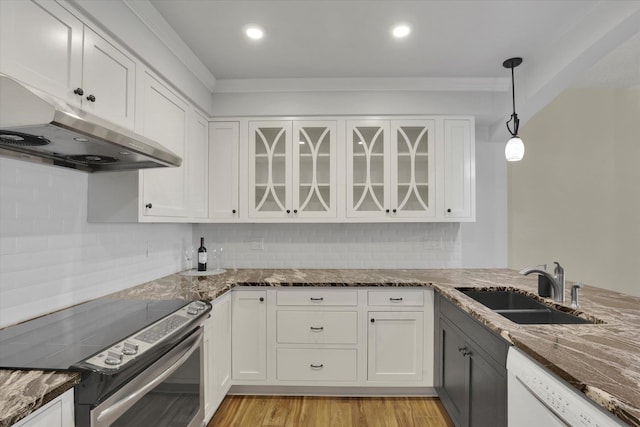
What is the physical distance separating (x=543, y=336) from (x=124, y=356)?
4.98ft

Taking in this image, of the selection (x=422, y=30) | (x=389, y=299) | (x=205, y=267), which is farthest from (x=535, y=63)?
(x=205, y=267)

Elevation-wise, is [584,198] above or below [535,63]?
below

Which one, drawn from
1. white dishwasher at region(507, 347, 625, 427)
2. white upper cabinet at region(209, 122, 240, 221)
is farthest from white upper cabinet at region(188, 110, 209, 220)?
white dishwasher at region(507, 347, 625, 427)

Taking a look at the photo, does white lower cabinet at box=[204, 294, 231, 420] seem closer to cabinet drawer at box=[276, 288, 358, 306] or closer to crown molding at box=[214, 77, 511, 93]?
cabinet drawer at box=[276, 288, 358, 306]

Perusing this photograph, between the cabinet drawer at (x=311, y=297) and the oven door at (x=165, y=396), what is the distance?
82 cm

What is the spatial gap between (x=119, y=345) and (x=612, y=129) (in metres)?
4.66

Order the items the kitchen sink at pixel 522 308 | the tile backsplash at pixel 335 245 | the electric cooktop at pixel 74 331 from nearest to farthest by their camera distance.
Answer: the electric cooktop at pixel 74 331 < the kitchen sink at pixel 522 308 < the tile backsplash at pixel 335 245

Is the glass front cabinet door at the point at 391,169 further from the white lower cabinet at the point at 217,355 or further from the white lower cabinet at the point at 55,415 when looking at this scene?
the white lower cabinet at the point at 55,415

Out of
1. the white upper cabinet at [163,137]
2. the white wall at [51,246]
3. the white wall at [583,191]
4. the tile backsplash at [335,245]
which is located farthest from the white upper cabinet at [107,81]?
the white wall at [583,191]

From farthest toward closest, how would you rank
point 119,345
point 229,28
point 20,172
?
point 229,28
point 20,172
point 119,345

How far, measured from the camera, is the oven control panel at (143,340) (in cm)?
111

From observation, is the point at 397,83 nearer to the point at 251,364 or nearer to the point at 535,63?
the point at 535,63

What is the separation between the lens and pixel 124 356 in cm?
117

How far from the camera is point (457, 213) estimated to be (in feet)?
9.93
